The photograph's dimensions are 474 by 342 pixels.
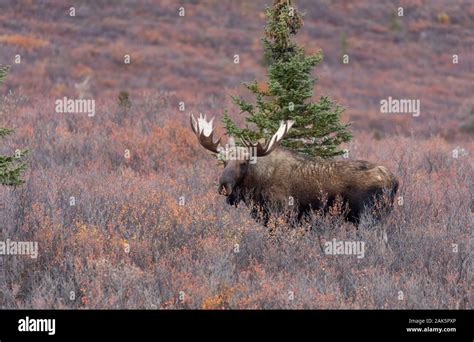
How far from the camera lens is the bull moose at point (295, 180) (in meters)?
7.39

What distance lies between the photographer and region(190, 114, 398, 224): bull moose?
7387 millimetres

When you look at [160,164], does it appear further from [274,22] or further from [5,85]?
[5,85]

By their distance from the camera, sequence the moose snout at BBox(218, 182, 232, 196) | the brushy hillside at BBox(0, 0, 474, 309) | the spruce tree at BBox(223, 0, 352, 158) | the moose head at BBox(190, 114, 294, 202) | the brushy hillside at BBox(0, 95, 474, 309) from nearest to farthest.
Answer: the brushy hillside at BBox(0, 95, 474, 309) → the brushy hillside at BBox(0, 0, 474, 309) → the moose snout at BBox(218, 182, 232, 196) → the moose head at BBox(190, 114, 294, 202) → the spruce tree at BBox(223, 0, 352, 158)

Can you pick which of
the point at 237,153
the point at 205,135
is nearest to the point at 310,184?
the point at 237,153

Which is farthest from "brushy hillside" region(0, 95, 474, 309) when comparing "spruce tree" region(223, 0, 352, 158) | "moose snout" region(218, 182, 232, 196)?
"spruce tree" region(223, 0, 352, 158)

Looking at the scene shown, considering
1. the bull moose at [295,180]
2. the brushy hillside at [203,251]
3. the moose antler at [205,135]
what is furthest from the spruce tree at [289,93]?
the brushy hillside at [203,251]

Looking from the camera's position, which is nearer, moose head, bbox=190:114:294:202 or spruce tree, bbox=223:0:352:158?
moose head, bbox=190:114:294:202

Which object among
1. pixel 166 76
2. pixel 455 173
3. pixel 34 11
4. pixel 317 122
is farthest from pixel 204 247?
pixel 34 11

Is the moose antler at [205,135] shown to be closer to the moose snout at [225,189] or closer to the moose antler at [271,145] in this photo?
the moose antler at [271,145]

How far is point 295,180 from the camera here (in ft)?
25.2

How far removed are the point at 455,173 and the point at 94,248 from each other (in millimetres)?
7599

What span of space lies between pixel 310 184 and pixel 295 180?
0.20 meters

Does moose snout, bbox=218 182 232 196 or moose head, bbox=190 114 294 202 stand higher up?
moose head, bbox=190 114 294 202

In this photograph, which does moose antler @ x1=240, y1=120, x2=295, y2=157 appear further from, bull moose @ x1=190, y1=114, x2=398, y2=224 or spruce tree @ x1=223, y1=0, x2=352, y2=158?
spruce tree @ x1=223, y1=0, x2=352, y2=158
